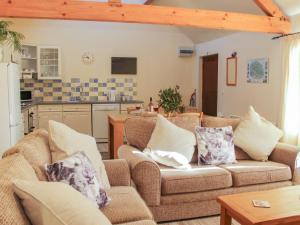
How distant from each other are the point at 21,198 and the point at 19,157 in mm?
454

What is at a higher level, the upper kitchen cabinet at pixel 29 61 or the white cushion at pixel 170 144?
the upper kitchen cabinet at pixel 29 61

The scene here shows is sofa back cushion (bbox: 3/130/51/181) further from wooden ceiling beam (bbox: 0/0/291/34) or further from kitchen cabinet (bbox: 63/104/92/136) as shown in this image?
kitchen cabinet (bbox: 63/104/92/136)

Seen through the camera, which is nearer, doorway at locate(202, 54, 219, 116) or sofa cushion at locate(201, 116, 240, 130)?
sofa cushion at locate(201, 116, 240, 130)

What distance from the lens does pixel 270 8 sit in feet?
14.5

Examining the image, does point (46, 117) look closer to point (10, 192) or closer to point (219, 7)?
point (219, 7)

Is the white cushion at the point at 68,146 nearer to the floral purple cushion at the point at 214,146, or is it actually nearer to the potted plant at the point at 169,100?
the floral purple cushion at the point at 214,146

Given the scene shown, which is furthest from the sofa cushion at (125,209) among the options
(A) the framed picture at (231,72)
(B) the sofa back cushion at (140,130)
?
(A) the framed picture at (231,72)

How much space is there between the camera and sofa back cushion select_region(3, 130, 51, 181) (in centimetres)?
171

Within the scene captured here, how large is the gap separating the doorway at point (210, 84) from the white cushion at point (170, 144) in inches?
145

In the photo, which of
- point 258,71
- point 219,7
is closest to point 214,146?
point 258,71

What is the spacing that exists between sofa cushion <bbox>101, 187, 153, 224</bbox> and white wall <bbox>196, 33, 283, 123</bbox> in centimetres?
333

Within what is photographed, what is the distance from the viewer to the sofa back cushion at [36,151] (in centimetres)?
171

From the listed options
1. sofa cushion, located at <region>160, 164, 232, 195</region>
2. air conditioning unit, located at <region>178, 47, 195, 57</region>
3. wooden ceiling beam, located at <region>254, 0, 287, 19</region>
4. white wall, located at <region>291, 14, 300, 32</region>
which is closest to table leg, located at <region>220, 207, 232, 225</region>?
sofa cushion, located at <region>160, 164, 232, 195</region>

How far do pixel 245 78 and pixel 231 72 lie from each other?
1.61 ft
